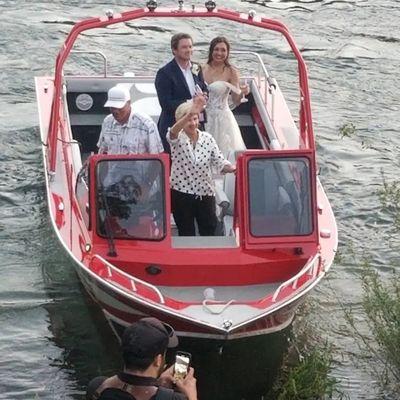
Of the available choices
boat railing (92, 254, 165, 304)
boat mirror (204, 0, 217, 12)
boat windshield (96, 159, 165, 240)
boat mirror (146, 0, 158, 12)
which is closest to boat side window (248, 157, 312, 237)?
boat windshield (96, 159, 165, 240)

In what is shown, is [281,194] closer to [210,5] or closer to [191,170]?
[191,170]

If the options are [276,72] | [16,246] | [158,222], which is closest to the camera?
[158,222]

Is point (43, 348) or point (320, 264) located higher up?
point (320, 264)

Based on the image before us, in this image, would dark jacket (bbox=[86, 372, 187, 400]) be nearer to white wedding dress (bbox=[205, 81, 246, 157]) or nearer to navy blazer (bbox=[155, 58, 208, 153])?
navy blazer (bbox=[155, 58, 208, 153])

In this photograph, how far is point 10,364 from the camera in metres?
10.4

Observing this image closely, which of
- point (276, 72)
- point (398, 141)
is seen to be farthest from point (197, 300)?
point (276, 72)

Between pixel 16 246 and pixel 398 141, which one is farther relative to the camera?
pixel 398 141

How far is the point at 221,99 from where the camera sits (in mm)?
12094

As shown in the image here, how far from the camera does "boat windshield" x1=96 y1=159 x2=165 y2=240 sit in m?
9.85

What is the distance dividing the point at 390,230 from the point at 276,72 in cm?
607

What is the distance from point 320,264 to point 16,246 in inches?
178

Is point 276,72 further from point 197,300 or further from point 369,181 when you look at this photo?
point 197,300

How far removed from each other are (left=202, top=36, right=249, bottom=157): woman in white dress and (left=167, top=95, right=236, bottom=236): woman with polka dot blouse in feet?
5.67

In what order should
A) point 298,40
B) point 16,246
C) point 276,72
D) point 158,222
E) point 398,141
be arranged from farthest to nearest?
point 298,40 < point 276,72 < point 398,141 < point 16,246 < point 158,222
